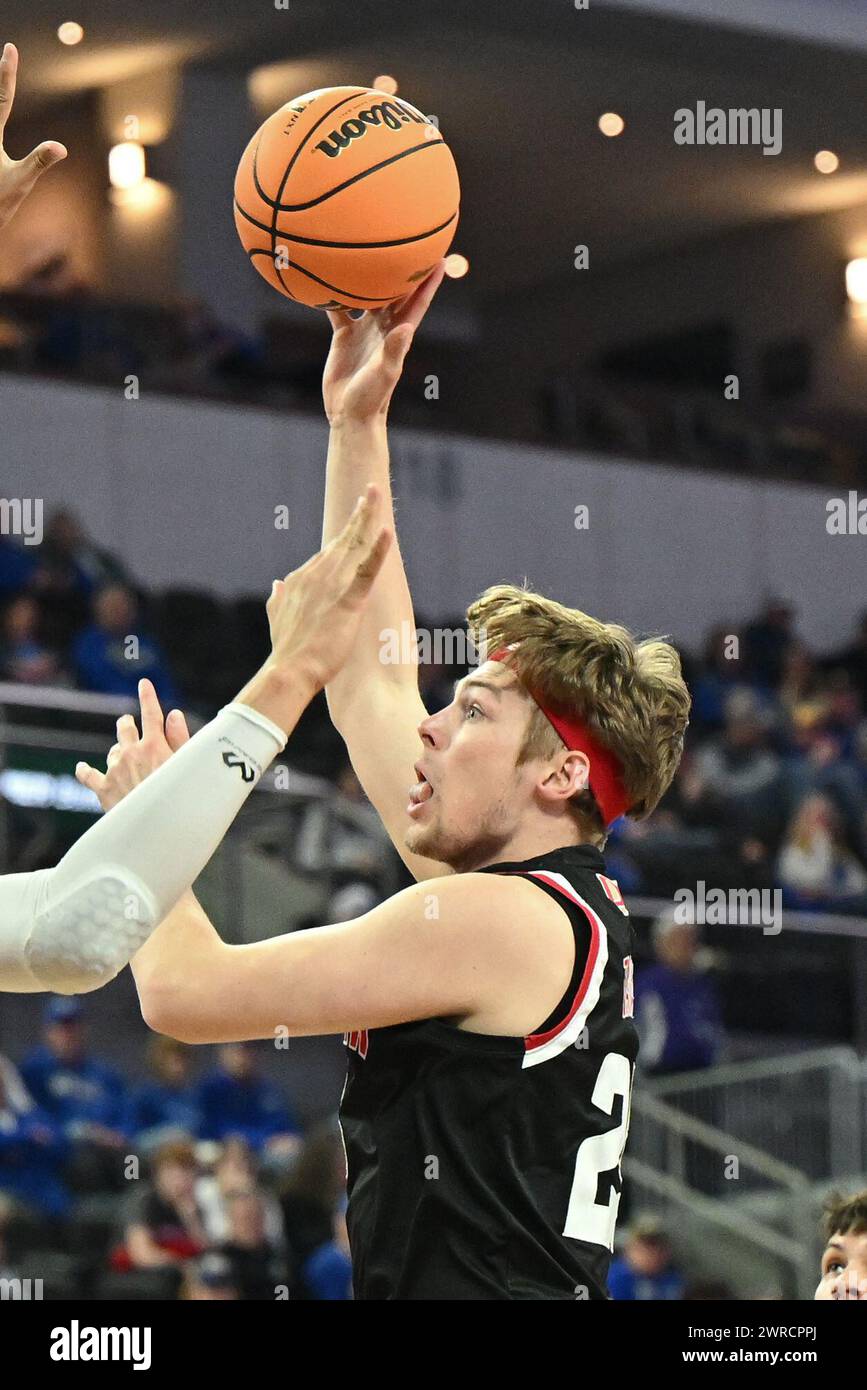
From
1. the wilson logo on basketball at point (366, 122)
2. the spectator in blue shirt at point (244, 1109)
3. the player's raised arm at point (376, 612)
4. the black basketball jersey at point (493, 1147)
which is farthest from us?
the spectator in blue shirt at point (244, 1109)

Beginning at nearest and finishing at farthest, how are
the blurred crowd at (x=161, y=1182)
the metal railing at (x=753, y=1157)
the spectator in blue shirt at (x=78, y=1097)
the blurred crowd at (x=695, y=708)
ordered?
the blurred crowd at (x=161, y=1182)
the spectator in blue shirt at (x=78, y=1097)
the metal railing at (x=753, y=1157)
the blurred crowd at (x=695, y=708)

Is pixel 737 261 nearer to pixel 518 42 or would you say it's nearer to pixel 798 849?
pixel 518 42

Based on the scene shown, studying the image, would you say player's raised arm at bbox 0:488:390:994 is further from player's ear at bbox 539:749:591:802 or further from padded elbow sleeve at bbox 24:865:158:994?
player's ear at bbox 539:749:591:802

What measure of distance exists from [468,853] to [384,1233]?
0.57 metres

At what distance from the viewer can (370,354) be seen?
3.81 metres

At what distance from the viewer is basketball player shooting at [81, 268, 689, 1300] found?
289 cm

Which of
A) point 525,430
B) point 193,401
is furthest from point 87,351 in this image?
point 525,430

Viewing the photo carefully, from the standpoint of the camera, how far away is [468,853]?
3.13 meters

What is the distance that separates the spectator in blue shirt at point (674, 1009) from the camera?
10633mm

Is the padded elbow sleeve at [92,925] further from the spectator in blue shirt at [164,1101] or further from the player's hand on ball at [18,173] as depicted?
the spectator in blue shirt at [164,1101]

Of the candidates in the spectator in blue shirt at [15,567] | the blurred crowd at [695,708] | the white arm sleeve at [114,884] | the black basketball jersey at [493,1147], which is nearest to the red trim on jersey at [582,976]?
the black basketball jersey at [493,1147]

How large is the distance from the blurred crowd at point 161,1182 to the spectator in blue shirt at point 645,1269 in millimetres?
1354

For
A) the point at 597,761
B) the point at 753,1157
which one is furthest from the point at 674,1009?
the point at 597,761
